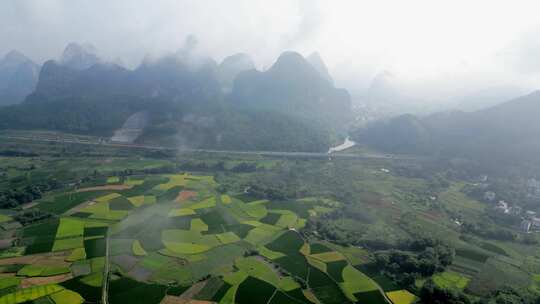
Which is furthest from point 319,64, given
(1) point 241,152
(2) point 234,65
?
(1) point 241,152

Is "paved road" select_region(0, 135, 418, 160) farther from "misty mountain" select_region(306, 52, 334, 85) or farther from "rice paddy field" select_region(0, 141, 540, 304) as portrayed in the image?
"misty mountain" select_region(306, 52, 334, 85)

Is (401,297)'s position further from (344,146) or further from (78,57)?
(78,57)

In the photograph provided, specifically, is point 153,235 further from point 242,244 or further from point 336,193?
point 336,193

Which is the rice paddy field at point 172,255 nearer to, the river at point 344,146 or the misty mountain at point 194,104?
the misty mountain at point 194,104

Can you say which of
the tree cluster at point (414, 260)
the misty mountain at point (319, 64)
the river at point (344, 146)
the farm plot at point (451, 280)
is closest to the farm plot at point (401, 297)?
the tree cluster at point (414, 260)

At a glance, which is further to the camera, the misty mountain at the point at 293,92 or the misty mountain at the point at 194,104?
the misty mountain at the point at 293,92

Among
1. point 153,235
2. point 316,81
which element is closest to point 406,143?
point 316,81

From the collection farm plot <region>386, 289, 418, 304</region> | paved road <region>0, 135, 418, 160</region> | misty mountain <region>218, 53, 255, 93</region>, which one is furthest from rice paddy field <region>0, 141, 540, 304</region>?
misty mountain <region>218, 53, 255, 93</region>
